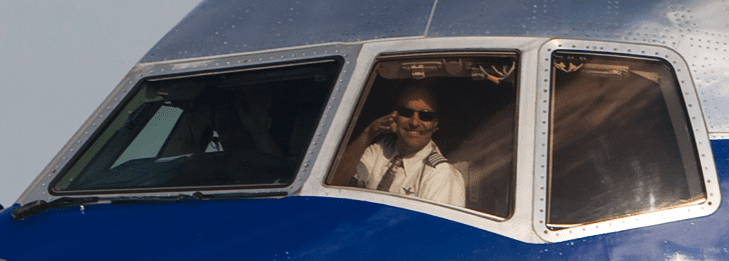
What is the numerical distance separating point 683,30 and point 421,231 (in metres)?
2.25

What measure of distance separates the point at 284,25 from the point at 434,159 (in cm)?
156

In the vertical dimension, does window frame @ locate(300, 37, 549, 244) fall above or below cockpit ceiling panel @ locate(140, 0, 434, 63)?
below

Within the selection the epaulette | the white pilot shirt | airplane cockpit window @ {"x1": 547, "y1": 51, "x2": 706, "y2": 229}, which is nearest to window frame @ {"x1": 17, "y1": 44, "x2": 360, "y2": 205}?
the white pilot shirt

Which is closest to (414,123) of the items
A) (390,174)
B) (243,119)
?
(390,174)

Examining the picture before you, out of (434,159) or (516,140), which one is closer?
(516,140)

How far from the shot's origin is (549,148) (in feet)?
14.1

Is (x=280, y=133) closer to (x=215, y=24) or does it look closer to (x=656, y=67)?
(x=215, y=24)

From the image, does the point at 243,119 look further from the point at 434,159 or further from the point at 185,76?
the point at 434,159

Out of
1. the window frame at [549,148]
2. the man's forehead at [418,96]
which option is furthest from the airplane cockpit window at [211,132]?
the window frame at [549,148]

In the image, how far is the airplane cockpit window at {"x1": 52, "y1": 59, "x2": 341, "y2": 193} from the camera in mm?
4801

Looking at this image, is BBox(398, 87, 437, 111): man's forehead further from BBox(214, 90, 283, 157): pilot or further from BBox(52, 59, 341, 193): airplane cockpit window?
BBox(214, 90, 283, 157): pilot

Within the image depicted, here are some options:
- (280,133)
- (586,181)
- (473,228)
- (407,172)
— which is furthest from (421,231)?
(280,133)

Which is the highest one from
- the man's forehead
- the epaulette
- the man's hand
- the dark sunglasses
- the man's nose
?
the man's forehead

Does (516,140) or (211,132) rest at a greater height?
(211,132)
